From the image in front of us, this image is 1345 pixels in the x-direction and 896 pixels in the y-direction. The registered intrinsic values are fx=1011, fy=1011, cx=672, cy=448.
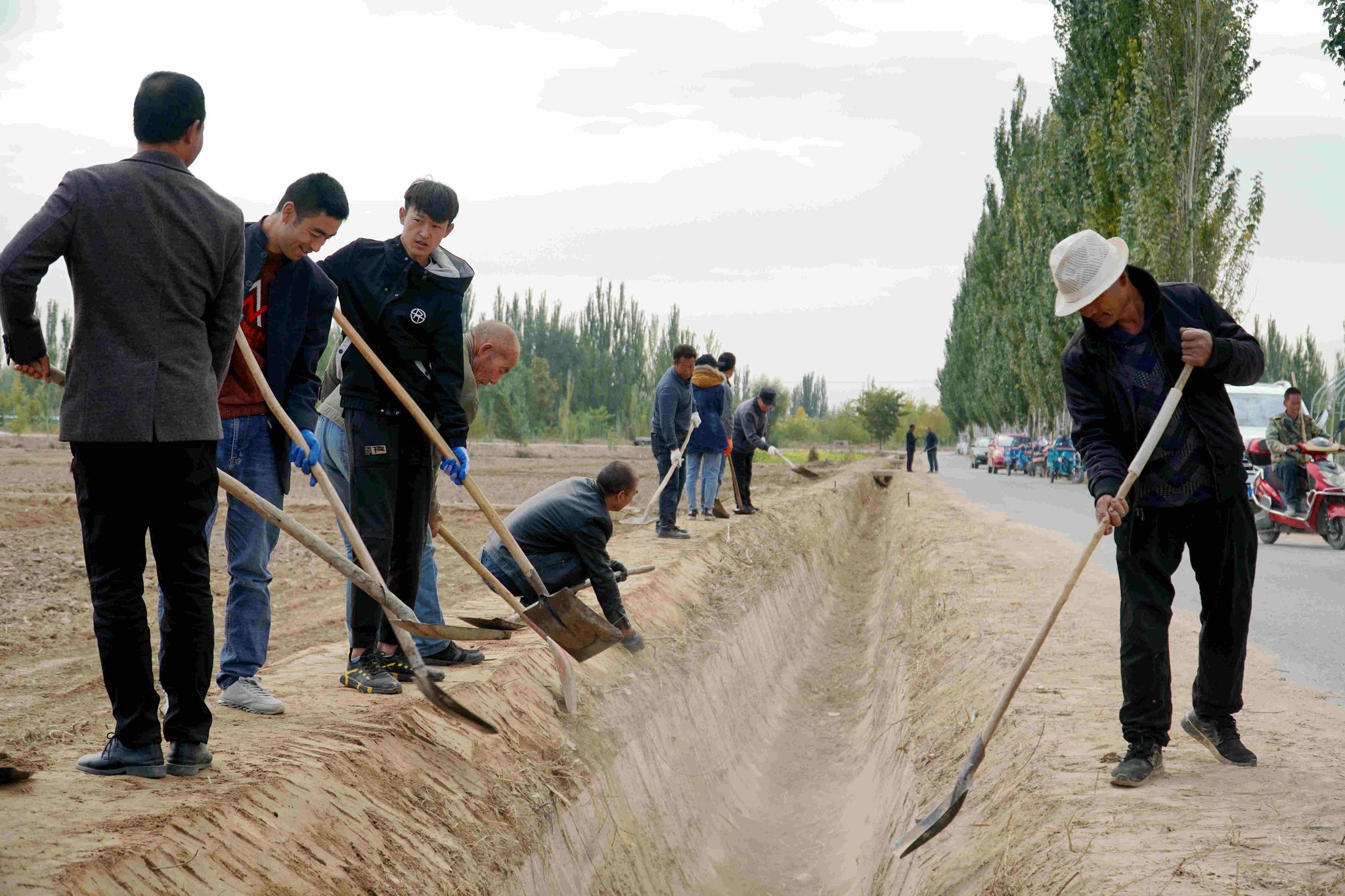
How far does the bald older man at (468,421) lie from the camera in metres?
4.39

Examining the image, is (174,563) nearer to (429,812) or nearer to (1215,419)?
(429,812)

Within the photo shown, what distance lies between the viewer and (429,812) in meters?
3.51

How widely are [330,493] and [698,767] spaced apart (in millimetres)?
3424

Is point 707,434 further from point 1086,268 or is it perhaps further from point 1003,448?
point 1003,448

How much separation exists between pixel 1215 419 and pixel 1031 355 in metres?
33.7

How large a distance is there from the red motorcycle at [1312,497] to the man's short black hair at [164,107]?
10654mm

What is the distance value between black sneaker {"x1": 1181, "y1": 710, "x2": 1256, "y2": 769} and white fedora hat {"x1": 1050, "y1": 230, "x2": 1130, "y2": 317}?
1.63 metres

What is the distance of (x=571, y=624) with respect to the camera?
15.4 ft

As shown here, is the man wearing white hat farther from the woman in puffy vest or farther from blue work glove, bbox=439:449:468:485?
the woman in puffy vest

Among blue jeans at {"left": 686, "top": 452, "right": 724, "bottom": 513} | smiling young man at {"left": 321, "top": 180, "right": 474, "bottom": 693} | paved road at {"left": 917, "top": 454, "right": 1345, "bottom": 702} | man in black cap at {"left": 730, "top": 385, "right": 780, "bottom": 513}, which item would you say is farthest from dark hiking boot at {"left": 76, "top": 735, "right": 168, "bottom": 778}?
man in black cap at {"left": 730, "top": 385, "right": 780, "bottom": 513}

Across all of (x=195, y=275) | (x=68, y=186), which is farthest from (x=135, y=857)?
(x=68, y=186)

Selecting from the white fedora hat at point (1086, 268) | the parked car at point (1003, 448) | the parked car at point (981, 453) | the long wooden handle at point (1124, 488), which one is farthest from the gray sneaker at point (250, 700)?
the parked car at point (981, 453)

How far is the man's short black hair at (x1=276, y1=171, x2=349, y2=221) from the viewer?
11.6 feet

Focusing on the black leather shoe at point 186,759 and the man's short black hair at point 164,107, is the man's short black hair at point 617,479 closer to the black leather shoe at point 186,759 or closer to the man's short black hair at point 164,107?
the black leather shoe at point 186,759
